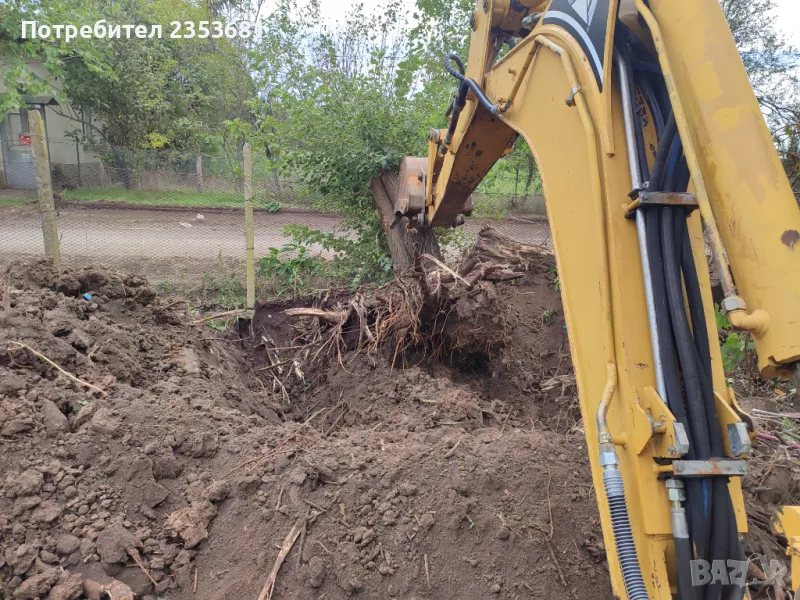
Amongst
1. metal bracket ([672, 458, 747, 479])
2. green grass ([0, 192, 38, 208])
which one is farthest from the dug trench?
green grass ([0, 192, 38, 208])

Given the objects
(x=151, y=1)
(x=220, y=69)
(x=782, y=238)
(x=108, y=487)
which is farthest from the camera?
(x=151, y=1)

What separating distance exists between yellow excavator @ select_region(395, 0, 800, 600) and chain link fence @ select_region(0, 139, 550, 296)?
5.35 m

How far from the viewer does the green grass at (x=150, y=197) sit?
1411cm

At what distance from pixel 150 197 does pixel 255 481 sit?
45.1 feet

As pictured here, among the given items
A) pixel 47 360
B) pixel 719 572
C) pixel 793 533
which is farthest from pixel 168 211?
pixel 793 533

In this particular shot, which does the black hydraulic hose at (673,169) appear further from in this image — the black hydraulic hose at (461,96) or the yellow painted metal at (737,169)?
the black hydraulic hose at (461,96)

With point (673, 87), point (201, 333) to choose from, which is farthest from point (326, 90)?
point (673, 87)

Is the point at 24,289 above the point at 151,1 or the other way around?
the other way around

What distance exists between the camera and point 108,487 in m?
2.64

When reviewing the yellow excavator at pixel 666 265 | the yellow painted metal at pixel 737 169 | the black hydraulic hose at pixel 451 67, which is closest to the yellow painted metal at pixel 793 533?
the yellow excavator at pixel 666 265

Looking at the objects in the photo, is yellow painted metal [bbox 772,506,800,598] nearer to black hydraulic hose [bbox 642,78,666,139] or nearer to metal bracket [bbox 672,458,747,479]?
metal bracket [bbox 672,458,747,479]

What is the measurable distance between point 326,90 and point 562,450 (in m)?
4.98

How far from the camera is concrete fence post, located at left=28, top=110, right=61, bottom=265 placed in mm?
5594

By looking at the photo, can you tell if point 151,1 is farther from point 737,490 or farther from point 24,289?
point 737,490
